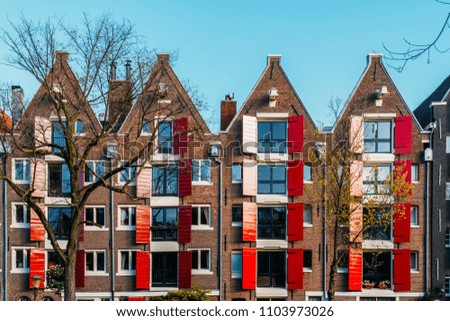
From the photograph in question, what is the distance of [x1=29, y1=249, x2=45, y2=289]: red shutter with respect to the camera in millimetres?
24062

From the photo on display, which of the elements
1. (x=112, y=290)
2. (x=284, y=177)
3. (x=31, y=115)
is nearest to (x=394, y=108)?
(x=284, y=177)

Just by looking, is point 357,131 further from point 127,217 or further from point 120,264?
point 120,264

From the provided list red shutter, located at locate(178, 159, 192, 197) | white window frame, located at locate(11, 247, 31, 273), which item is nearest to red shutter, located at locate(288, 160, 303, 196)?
red shutter, located at locate(178, 159, 192, 197)

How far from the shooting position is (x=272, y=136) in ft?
81.5

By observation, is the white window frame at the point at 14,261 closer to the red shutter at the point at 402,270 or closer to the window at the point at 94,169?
the window at the point at 94,169

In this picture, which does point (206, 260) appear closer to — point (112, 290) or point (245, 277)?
point (245, 277)

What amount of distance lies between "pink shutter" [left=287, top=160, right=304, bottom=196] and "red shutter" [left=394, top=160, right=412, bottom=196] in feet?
16.2

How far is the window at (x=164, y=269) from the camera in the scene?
24469mm

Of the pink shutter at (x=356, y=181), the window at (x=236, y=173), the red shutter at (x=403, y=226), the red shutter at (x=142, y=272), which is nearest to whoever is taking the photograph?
the pink shutter at (x=356, y=181)

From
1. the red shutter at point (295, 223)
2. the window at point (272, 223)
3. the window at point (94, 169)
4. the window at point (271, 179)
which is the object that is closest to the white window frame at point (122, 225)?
the window at point (94, 169)

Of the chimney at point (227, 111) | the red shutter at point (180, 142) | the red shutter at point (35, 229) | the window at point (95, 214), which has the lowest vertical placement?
the red shutter at point (35, 229)

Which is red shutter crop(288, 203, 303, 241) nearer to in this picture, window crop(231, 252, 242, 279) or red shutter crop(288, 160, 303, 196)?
red shutter crop(288, 160, 303, 196)

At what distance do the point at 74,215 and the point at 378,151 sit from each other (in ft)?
54.2

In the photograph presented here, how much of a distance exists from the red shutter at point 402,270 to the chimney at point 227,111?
40.1ft
